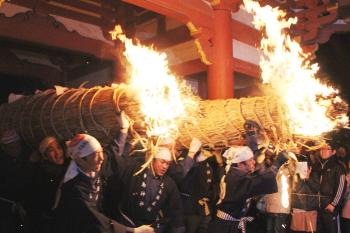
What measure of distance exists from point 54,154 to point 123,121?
3.49 feet

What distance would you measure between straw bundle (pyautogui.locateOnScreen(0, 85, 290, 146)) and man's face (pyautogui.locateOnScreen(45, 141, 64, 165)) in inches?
12.1

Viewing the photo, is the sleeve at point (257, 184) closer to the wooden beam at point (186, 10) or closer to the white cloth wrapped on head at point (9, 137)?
the wooden beam at point (186, 10)

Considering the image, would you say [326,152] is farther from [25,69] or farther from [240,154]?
[25,69]

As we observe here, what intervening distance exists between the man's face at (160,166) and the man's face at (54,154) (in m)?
1.09

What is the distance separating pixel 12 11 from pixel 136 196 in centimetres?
440

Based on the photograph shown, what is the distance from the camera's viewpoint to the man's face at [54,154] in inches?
194

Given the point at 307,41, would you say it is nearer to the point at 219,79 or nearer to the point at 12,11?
the point at 219,79

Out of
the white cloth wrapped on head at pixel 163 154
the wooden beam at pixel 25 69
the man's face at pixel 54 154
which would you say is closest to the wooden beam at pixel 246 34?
the white cloth wrapped on head at pixel 163 154

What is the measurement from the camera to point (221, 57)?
261 inches

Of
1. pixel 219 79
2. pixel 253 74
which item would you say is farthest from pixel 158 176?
pixel 253 74

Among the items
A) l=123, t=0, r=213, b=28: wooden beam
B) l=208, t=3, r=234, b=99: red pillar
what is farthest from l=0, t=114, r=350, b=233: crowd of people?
l=123, t=0, r=213, b=28: wooden beam

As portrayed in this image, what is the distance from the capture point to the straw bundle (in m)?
4.22

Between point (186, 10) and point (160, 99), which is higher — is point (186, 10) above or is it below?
above

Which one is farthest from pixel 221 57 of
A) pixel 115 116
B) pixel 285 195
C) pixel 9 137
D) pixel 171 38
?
pixel 9 137
